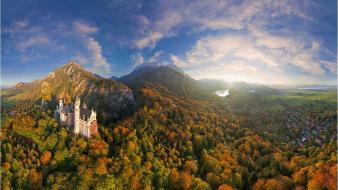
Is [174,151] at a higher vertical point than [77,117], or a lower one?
lower

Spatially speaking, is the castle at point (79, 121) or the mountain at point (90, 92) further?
the mountain at point (90, 92)

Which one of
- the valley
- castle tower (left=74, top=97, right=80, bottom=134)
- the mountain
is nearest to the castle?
castle tower (left=74, top=97, right=80, bottom=134)

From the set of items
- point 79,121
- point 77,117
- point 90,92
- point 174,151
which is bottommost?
point 174,151

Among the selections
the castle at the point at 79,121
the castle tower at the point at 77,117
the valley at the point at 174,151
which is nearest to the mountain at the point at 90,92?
the valley at the point at 174,151

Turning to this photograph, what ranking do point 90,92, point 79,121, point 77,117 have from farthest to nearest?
1. point 90,92
2. point 79,121
3. point 77,117

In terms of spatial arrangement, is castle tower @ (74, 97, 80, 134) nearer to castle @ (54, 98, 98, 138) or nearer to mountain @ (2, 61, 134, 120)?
castle @ (54, 98, 98, 138)

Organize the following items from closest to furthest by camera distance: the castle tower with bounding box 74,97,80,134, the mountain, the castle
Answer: the castle tower with bounding box 74,97,80,134, the castle, the mountain

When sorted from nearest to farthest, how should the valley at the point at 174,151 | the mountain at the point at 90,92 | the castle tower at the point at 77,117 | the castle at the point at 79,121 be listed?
1. the valley at the point at 174,151
2. the castle tower at the point at 77,117
3. the castle at the point at 79,121
4. the mountain at the point at 90,92

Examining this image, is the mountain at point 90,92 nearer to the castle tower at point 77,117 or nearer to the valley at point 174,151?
the valley at point 174,151

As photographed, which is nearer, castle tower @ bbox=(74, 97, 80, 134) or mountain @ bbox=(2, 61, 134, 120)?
castle tower @ bbox=(74, 97, 80, 134)

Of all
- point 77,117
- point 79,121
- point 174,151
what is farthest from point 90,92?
point 174,151

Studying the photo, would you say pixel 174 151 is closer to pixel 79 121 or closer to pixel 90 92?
pixel 79 121

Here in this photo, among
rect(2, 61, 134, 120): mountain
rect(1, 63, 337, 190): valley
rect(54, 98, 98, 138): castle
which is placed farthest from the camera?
rect(2, 61, 134, 120): mountain
